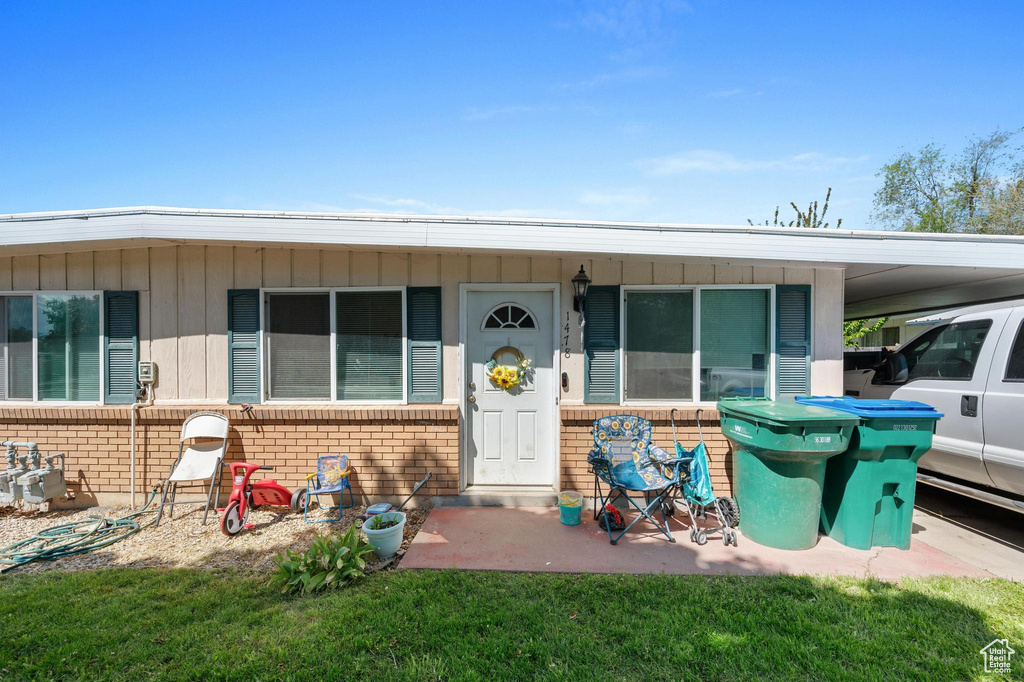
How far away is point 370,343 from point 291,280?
105cm

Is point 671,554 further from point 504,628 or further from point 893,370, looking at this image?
point 893,370

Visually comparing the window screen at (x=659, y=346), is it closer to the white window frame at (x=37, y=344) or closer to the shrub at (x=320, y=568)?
the shrub at (x=320, y=568)

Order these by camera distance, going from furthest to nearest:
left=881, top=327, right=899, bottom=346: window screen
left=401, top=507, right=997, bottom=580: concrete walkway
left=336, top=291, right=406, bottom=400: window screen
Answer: left=881, top=327, right=899, bottom=346: window screen
left=336, top=291, right=406, bottom=400: window screen
left=401, top=507, right=997, bottom=580: concrete walkway

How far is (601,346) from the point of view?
432 centimetres

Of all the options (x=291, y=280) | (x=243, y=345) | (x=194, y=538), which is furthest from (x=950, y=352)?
(x=194, y=538)

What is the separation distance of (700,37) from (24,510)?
9838mm

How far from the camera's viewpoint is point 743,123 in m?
6.87

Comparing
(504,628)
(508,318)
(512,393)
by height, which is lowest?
(504,628)

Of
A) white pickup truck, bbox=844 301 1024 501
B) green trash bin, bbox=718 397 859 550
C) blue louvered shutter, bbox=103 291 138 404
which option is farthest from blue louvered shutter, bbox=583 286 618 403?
blue louvered shutter, bbox=103 291 138 404

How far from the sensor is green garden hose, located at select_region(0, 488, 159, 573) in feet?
11.2

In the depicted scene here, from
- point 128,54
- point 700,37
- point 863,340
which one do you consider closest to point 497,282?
point 700,37

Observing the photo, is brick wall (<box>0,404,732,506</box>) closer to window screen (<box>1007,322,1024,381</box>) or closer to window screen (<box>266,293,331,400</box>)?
window screen (<box>266,293,331,400</box>)

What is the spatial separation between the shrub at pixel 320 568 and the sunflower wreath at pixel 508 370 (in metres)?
1.94

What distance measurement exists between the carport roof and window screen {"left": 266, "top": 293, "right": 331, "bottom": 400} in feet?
2.41
